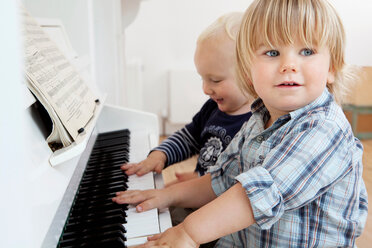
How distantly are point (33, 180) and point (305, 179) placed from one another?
0.44 metres

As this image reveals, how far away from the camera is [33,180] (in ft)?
1.71

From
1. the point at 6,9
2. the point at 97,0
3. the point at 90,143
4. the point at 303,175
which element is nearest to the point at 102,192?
the point at 90,143

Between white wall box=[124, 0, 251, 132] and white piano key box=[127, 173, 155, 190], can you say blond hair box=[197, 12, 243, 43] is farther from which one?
white wall box=[124, 0, 251, 132]

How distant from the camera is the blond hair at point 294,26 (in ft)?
2.38

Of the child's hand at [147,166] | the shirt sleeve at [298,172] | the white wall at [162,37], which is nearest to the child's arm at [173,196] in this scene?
the child's hand at [147,166]

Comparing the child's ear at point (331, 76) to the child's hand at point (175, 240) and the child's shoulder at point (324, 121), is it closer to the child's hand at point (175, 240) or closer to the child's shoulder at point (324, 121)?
the child's shoulder at point (324, 121)

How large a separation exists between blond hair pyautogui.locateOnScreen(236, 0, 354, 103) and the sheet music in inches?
14.9

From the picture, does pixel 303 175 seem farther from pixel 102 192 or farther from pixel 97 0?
pixel 97 0

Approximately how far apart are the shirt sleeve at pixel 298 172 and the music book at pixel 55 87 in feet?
1.10

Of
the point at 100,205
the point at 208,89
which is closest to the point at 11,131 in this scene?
the point at 100,205

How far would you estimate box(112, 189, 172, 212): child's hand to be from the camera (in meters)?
0.82

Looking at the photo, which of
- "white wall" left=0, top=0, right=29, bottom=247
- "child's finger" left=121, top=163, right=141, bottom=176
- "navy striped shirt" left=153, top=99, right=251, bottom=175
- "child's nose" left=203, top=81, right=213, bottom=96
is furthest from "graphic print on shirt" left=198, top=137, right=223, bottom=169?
"white wall" left=0, top=0, right=29, bottom=247

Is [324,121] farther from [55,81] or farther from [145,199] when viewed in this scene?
[55,81]

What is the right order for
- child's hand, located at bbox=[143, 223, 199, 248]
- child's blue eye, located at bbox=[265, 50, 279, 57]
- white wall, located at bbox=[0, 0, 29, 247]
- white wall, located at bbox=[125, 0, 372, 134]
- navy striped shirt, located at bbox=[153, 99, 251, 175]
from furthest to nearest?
white wall, located at bbox=[125, 0, 372, 134], navy striped shirt, located at bbox=[153, 99, 251, 175], child's blue eye, located at bbox=[265, 50, 279, 57], child's hand, located at bbox=[143, 223, 199, 248], white wall, located at bbox=[0, 0, 29, 247]
